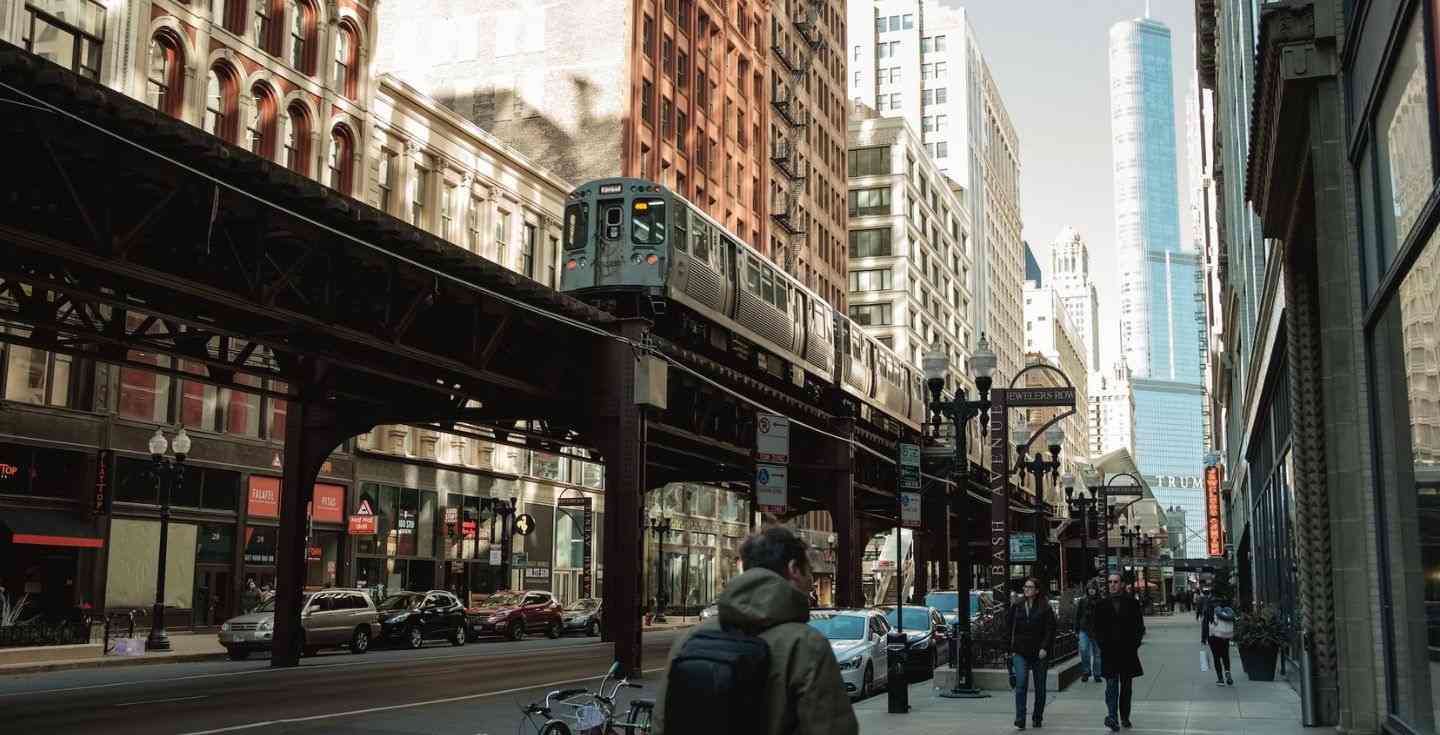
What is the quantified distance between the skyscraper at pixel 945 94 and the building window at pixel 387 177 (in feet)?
316

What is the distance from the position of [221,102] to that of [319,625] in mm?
16037

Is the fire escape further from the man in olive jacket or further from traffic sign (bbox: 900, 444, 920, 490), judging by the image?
the man in olive jacket

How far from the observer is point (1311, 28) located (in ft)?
46.9

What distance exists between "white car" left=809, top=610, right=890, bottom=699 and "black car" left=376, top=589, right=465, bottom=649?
17.4 meters

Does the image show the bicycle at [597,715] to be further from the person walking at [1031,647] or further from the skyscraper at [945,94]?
the skyscraper at [945,94]

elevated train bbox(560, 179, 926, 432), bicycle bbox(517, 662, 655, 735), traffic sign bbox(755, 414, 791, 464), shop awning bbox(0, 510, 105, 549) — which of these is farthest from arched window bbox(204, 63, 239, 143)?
bicycle bbox(517, 662, 655, 735)

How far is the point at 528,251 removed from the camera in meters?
59.6

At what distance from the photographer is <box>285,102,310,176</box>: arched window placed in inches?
1722

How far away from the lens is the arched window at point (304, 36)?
44.4m

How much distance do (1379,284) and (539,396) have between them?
1986cm

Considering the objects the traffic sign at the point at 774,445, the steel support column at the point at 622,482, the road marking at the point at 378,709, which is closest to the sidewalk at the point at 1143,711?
the road marking at the point at 378,709

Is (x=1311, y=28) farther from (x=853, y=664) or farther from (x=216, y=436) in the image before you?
(x=216, y=436)

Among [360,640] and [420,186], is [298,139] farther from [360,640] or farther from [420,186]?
[360,640]

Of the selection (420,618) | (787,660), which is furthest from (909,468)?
(787,660)
